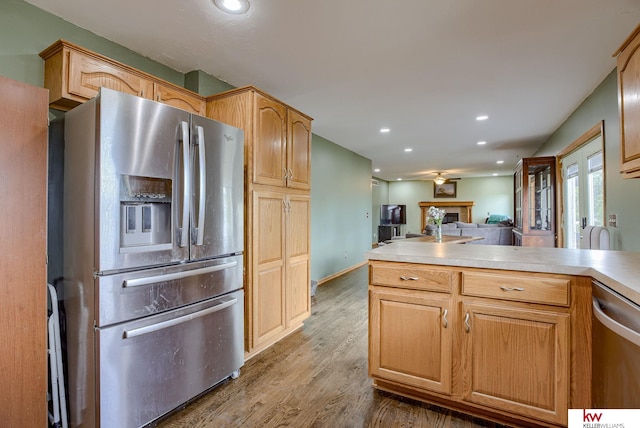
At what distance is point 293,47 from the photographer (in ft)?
7.66

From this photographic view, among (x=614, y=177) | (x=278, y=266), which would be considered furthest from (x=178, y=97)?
(x=614, y=177)

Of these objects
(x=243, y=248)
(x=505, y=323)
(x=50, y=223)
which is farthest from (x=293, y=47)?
(x=505, y=323)

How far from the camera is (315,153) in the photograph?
16.6 feet

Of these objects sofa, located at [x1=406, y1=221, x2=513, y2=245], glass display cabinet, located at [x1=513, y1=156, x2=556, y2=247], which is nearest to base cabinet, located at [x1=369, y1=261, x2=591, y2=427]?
glass display cabinet, located at [x1=513, y1=156, x2=556, y2=247]

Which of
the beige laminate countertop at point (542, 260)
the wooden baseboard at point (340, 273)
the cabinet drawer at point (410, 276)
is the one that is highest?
the beige laminate countertop at point (542, 260)

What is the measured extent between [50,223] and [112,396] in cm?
107

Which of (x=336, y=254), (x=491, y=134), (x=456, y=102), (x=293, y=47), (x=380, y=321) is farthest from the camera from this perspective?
(x=336, y=254)

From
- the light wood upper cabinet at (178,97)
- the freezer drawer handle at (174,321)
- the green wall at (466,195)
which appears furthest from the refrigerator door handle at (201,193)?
the green wall at (466,195)

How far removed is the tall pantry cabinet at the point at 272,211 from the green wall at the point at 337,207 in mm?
1864

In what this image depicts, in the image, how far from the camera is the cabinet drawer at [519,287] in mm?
1563

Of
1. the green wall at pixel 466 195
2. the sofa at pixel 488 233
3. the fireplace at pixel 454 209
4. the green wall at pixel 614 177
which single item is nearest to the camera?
the green wall at pixel 614 177

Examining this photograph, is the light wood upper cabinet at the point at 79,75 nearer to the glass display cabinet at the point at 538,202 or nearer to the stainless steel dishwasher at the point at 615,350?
the stainless steel dishwasher at the point at 615,350

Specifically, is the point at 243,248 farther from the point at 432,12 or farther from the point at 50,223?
the point at 432,12

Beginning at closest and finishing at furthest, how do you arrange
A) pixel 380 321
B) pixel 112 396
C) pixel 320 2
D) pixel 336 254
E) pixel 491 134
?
pixel 112 396
pixel 320 2
pixel 380 321
pixel 491 134
pixel 336 254
